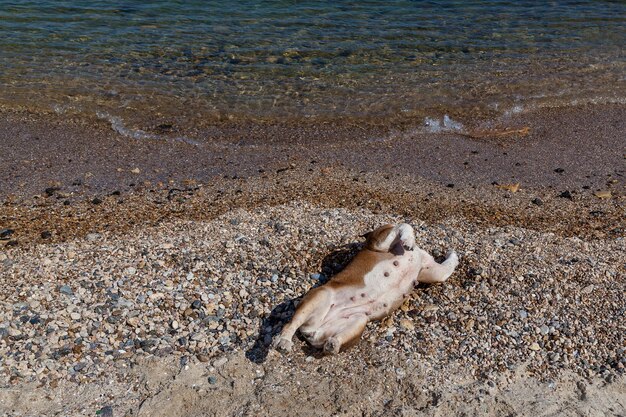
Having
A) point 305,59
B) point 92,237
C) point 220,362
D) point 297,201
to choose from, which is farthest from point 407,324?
point 305,59

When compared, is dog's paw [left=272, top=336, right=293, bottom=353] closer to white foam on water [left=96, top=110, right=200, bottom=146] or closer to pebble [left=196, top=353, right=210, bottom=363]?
pebble [left=196, top=353, right=210, bottom=363]

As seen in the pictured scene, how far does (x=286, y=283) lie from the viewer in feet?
20.3

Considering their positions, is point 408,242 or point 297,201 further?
point 297,201

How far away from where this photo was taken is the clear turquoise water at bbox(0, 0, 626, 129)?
11484 mm

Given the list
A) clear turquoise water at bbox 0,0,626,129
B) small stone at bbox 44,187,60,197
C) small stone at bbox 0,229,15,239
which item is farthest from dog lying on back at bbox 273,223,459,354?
clear turquoise water at bbox 0,0,626,129

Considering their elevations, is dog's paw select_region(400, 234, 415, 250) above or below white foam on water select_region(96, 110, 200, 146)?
above

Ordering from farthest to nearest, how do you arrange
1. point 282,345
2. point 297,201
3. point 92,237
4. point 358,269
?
1. point 297,201
2. point 92,237
3. point 358,269
4. point 282,345

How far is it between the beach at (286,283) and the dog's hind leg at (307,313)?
0.20 metres

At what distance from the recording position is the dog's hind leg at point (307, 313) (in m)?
5.30

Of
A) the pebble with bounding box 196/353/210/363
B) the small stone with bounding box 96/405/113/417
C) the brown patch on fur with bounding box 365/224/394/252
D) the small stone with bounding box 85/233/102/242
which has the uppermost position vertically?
the brown patch on fur with bounding box 365/224/394/252

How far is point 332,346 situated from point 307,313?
1.18 ft

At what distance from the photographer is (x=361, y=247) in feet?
21.9

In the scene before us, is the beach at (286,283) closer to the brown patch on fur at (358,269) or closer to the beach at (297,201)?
the beach at (297,201)

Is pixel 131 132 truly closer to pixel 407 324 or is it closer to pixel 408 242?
pixel 408 242
